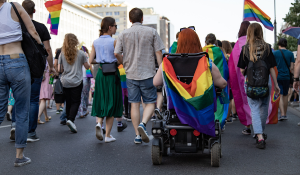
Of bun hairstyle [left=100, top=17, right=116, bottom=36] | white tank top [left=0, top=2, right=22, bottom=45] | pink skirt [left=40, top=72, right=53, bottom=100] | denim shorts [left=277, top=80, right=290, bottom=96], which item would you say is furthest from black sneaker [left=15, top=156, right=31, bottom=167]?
denim shorts [left=277, top=80, right=290, bottom=96]

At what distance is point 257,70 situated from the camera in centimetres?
638

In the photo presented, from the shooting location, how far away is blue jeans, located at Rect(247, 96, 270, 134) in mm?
6444

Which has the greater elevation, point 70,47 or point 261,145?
point 70,47

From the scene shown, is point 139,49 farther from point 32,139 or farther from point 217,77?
point 32,139

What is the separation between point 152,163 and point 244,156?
1.30 metres

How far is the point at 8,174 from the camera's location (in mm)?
4641

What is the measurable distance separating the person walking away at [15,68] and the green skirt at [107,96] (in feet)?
6.90

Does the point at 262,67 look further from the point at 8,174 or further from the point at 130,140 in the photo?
the point at 8,174

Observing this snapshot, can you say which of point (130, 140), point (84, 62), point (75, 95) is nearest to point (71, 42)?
point (84, 62)

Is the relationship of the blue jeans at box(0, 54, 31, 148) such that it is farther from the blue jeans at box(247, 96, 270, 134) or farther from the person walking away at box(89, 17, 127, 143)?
the blue jeans at box(247, 96, 270, 134)

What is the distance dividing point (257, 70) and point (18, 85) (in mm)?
3452

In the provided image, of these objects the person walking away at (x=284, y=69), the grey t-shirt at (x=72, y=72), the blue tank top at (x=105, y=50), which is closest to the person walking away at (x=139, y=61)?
the blue tank top at (x=105, y=50)

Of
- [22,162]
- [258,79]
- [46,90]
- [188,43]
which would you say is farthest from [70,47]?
[188,43]

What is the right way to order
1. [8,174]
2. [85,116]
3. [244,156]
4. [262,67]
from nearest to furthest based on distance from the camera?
[8,174]
[244,156]
[262,67]
[85,116]
